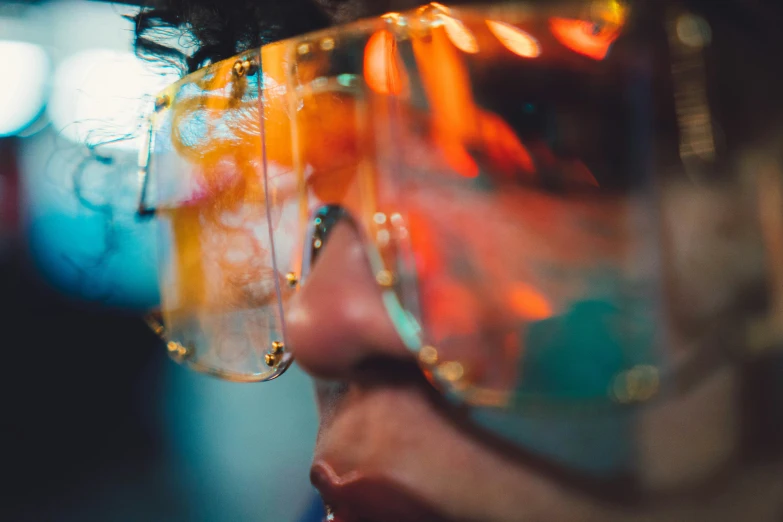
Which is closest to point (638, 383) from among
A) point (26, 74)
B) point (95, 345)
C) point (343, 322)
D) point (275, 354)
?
point (343, 322)

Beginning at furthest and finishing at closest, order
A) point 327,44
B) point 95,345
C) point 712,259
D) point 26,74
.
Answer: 1. point 95,345
2. point 26,74
3. point 327,44
4. point 712,259

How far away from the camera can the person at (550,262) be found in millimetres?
312

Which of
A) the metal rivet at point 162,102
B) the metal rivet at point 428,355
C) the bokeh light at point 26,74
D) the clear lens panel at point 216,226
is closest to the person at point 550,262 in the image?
the metal rivet at point 428,355

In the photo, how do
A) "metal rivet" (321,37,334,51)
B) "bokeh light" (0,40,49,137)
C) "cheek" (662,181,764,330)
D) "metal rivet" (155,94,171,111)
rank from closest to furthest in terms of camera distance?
"cheek" (662,181,764,330), "metal rivet" (321,37,334,51), "metal rivet" (155,94,171,111), "bokeh light" (0,40,49,137)

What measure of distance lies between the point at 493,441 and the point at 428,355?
0.07 meters

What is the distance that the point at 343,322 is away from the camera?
39 cm

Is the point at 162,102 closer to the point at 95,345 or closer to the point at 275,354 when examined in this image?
the point at 275,354

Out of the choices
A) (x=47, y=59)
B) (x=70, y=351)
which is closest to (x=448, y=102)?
(x=47, y=59)

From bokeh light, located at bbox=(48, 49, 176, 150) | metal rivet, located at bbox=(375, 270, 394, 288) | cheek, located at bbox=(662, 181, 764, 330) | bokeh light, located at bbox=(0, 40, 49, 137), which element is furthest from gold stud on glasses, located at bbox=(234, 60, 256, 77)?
bokeh light, located at bbox=(0, 40, 49, 137)

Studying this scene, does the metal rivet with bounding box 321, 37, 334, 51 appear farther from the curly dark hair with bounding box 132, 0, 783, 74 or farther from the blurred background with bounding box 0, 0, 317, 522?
the blurred background with bounding box 0, 0, 317, 522

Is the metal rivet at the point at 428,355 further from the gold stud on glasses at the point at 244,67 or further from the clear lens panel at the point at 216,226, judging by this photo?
the gold stud on glasses at the point at 244,67

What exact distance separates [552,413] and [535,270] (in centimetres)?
8

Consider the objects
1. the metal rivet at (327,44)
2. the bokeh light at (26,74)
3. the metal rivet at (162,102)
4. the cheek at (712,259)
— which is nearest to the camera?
the cheek at (712,259)

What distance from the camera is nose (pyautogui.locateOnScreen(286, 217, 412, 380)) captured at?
0.38m
